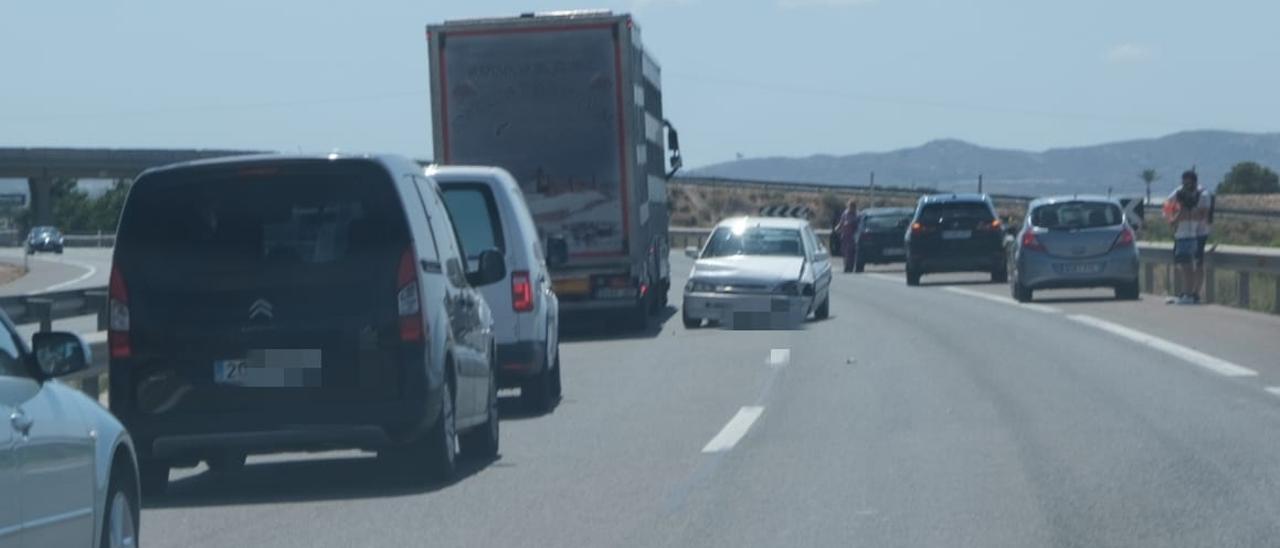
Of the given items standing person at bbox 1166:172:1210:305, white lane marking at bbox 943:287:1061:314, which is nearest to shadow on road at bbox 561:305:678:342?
white lane marking at bbox 943:287:1061:314

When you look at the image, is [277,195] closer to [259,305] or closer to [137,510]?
[259,305]

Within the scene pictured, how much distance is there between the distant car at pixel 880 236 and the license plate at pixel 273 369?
34063 mm

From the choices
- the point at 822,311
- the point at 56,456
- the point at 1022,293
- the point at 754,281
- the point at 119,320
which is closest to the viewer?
the point at 56,456

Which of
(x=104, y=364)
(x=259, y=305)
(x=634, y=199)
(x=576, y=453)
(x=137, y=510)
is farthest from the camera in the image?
(x=634, y=199)

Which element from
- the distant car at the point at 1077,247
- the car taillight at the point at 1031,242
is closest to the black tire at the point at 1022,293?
the distant car at the point at 1077,247

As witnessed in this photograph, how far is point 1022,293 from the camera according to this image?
29.0 metres

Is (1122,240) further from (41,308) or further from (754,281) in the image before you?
(41,308)

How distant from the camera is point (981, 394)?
→ 15758mm

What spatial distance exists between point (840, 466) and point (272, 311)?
335cm

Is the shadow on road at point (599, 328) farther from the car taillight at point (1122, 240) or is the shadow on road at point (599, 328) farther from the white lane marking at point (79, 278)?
the white lane marking at point (79, 278)

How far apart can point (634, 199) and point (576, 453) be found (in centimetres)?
1186

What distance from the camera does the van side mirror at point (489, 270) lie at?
41.5 ft

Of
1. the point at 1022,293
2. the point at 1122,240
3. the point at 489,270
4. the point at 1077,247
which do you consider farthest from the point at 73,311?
the point at 1122,240

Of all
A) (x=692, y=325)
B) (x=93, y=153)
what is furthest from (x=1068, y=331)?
(x=93, y=153)
